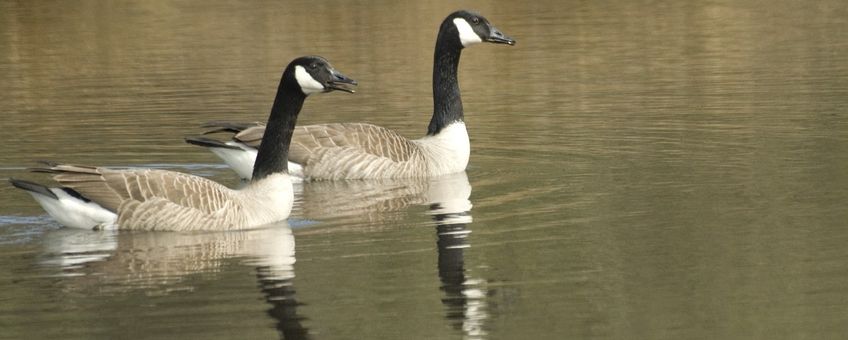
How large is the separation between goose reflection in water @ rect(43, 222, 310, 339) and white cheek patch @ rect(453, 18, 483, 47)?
5267 millimetres

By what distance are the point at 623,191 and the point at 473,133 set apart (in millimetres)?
5546

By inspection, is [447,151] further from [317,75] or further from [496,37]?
[317,75]

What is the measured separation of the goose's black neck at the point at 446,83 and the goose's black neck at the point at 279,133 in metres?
4.36

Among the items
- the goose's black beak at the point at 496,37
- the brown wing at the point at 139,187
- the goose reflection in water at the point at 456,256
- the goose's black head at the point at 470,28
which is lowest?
the goose reflection in water at the point at 456,256

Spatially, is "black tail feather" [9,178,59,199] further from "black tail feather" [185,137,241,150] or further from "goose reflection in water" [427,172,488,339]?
"goose reflection in water" [427,172,488,339]

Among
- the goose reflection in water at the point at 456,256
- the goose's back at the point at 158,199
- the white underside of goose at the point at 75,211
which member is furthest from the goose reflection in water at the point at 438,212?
the white underside of goose at the point at 75,211

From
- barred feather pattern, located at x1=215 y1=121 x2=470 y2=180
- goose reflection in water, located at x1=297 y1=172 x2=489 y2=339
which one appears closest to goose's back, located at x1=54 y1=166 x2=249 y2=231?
goose reflection in water, located at x1=297 y1=172 x2=489 y2=339

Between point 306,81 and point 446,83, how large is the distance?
5161 millimetres

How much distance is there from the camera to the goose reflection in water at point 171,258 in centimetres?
1154

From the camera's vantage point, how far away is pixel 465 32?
62.4 ft

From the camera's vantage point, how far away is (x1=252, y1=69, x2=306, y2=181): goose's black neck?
1437 centimetres

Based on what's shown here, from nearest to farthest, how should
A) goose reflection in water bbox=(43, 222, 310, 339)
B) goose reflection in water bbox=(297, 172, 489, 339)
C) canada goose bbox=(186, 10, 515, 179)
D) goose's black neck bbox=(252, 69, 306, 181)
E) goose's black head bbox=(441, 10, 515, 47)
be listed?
goose reflection in water bbox=(297, 172, 489, 339) < goose reflection in water bbox=(43, 222, 310, 339) < goose's black neck bbox=(252, 69, 306, 181) < canada goose bbox=(186, 10, 515, 179) < goose's black head bbox=(441, 10, 515, 47)

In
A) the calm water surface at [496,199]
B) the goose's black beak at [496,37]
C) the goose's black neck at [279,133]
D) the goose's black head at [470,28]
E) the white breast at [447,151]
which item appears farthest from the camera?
the goose's black head at [470,28]

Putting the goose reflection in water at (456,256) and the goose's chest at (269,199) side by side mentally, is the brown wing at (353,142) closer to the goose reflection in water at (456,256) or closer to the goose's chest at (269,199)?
the goose reflection in water at (456,256)
